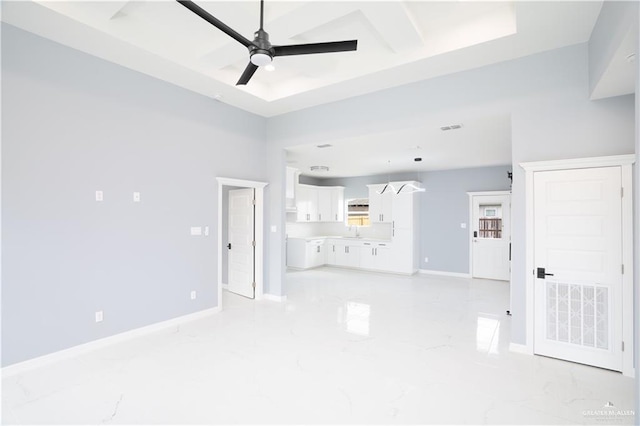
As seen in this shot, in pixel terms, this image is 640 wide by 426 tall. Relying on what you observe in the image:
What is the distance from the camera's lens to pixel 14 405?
241 centimetres

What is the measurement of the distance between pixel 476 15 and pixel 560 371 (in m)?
3.55

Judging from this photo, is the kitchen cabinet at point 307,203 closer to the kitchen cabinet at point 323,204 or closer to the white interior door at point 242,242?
the kitchen cabinet at point 323,204

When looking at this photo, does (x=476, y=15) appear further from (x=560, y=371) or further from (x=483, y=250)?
(x=483, y=250)

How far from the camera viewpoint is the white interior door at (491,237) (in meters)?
7.47

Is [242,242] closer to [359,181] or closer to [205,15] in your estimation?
[205,15]

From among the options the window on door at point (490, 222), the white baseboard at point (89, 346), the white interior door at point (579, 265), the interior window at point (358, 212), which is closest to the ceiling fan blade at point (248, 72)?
the white interior door at point (579, 265)

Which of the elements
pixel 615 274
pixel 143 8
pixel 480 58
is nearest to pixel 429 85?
pixel 480 58

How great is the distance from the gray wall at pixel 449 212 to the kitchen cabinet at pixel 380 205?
89cm

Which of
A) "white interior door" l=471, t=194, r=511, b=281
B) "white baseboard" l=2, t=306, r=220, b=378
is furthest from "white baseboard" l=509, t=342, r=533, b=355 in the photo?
"white interior door" l=471, t=194, r=511, b=281

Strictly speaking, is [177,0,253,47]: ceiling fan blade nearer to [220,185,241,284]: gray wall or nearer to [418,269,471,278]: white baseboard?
[220,185,241,284]: gray wall

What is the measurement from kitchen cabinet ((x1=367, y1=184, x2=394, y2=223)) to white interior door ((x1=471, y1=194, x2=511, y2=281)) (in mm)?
2043

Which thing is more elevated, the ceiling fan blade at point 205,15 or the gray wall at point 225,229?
the ceiling fan blade at point 205,15

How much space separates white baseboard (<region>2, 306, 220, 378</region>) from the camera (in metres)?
2.93

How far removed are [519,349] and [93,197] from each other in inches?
193
